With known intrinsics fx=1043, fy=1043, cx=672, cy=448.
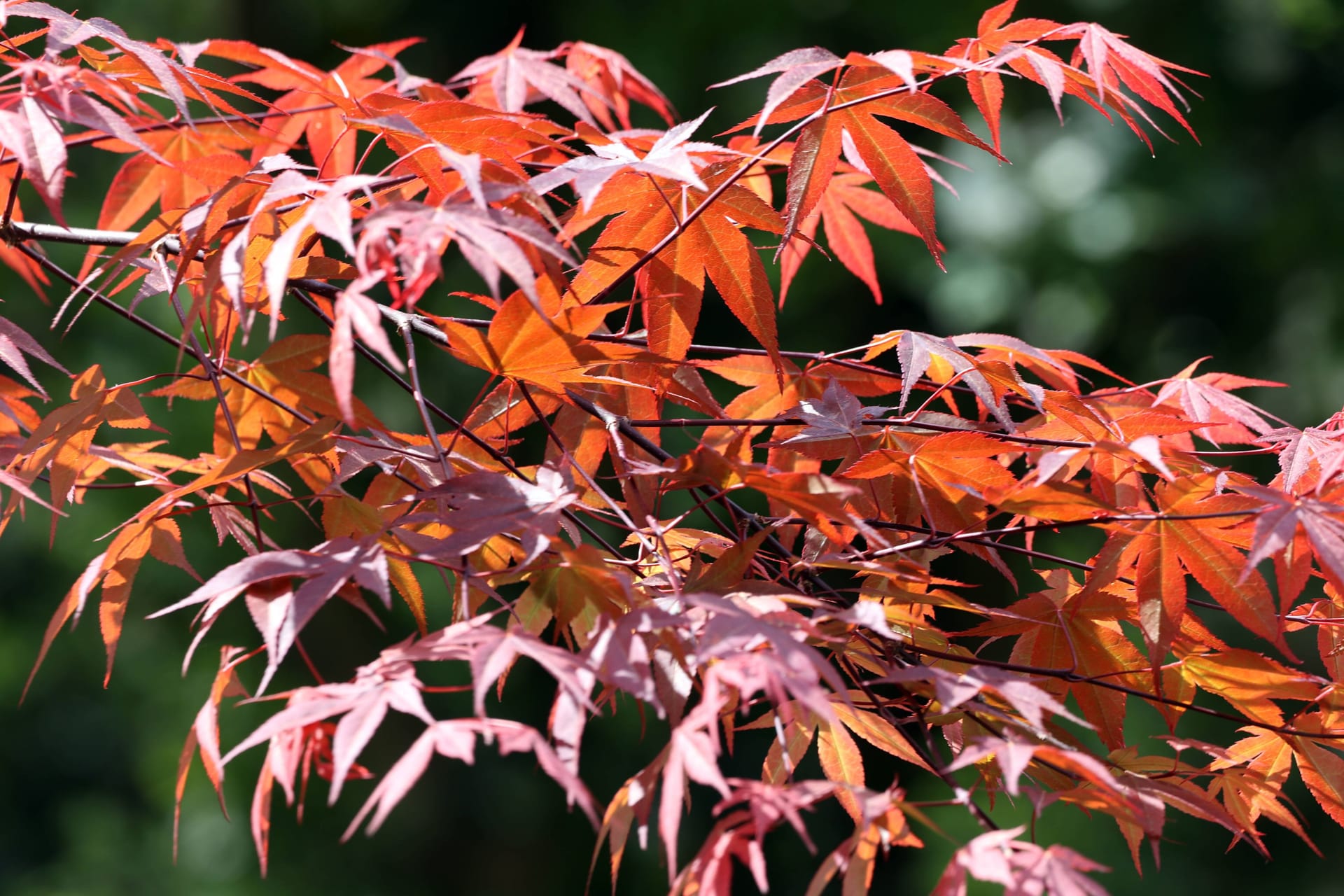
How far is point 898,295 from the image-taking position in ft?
9.98

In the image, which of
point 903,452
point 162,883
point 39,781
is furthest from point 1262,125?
point 39,781

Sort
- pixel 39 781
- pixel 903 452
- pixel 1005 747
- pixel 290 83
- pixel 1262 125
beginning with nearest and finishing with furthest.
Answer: pixel 1005 747
pixel 903 452
pixel 290 83
pixel 1262 125
pixel 39 781

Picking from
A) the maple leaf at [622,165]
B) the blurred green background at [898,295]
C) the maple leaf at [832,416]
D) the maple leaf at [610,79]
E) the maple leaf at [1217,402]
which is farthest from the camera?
the blurred green background at [898,295]

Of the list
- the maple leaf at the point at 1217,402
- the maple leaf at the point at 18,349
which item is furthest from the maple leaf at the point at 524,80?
the maple leaf at the point at 1217,402

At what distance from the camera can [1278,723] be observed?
63 cm

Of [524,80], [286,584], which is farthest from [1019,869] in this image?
[524,80]

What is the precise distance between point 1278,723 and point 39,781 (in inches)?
162

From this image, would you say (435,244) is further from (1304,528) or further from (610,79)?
(610,79)

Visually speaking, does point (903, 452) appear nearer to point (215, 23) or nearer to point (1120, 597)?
point (1120, 597)

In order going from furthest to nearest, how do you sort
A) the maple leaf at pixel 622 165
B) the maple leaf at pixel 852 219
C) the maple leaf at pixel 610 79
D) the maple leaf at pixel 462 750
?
the maple leaf at pixel 610 79
the maple leaf at pixel 852 219
the maple leaf at pixel 622 165
the maple leaf at pixel 462 750

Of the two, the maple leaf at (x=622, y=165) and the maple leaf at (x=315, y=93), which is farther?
the maple leaf at (x=315, y=93)

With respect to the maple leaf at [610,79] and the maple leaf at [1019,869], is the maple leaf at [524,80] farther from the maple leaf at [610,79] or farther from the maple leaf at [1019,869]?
the maple leaf at [1019,869]

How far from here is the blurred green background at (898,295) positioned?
2.86 meters

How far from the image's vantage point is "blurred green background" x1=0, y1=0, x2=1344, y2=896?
9.37 feet
